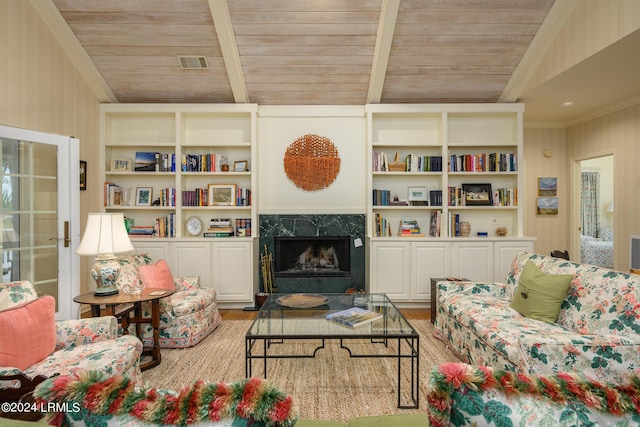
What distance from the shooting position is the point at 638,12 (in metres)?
2.76

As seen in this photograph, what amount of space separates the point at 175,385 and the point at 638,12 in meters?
4.32

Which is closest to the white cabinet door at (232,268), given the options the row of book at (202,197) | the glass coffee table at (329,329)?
the row of book at (202,197)

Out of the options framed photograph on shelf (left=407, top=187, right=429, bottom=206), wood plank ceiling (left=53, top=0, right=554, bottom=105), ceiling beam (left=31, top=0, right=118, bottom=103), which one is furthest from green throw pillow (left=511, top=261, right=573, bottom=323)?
ceiling beam (left=31, top=0, right=118, bottom=103)

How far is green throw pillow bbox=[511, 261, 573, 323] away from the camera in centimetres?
250

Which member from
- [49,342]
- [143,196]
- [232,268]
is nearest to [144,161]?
[143,196]

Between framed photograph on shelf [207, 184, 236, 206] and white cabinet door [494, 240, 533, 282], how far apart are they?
11.1 feet

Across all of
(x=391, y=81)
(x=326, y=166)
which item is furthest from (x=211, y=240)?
(x=391, y=81)

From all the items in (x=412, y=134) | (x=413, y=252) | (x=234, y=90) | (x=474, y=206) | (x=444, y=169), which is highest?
(x=234, y=90)

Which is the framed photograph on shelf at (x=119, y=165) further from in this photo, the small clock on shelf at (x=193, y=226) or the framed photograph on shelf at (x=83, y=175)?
the small clock on shelf at (x=193, y=226)

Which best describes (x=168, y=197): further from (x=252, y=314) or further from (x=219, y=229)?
(x=252, y=314)

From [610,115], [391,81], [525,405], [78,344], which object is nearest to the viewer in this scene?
[525,405]

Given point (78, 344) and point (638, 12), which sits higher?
point (638, 12)

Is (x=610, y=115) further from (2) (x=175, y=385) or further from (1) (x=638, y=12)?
(2) (x=175, y=385)

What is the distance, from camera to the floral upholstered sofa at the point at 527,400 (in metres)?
0.72
